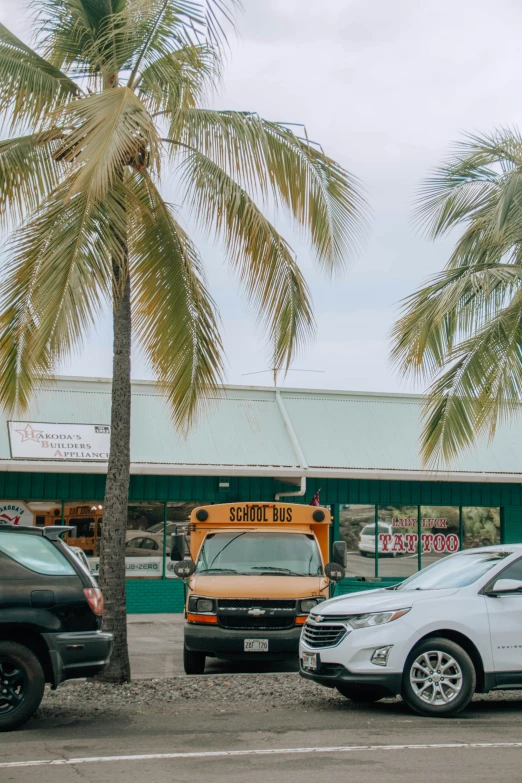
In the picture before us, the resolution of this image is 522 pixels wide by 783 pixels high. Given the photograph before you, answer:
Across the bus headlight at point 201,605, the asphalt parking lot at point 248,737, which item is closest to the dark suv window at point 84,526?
the bus headlight at point 201,605

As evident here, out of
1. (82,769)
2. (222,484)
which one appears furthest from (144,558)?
(82,769)

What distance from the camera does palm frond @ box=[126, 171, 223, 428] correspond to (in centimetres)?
1112

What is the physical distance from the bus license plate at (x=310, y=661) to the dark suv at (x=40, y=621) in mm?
2067

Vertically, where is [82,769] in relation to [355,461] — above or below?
below

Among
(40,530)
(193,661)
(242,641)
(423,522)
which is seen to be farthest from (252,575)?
(423,522)

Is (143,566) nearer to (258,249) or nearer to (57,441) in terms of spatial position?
(57,441)

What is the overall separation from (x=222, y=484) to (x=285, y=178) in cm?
1151

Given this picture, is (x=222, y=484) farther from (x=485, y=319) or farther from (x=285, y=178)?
(x=285, y=178)

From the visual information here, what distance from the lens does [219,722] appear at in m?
8.84

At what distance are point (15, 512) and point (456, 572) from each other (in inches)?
488

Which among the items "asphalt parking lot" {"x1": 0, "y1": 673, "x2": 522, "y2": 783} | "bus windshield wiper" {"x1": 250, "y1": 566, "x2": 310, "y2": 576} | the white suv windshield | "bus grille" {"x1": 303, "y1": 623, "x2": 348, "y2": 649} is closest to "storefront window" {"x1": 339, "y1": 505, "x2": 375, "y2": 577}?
"bus windshield wiper" {"x1": 250, "y1": 566, "x2": 310, "y2": 576}

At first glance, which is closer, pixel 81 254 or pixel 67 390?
pixel 81 254

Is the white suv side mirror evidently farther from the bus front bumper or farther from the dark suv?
the dark suv

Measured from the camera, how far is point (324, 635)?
9594mm
